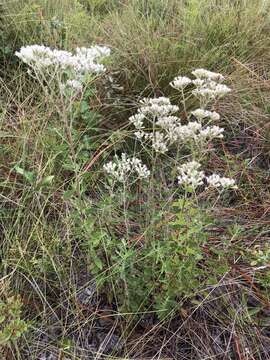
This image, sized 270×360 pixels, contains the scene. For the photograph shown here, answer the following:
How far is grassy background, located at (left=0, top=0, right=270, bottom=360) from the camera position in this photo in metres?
1.69

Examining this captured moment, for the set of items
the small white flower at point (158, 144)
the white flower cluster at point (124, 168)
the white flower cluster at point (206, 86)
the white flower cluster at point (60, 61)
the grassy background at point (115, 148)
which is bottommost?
the grassy background at point (115, 148)

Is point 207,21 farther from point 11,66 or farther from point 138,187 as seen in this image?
point 138,187

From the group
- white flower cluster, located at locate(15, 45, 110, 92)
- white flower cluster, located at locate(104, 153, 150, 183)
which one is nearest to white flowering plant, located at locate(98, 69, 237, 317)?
white flower cluster, located at locate(104, 153, 150, 183)

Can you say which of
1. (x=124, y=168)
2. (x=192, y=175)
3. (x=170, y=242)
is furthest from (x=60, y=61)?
(x=170, y=242)

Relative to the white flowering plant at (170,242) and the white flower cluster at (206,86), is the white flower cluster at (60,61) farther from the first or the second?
the white flower cluster at (206,86)

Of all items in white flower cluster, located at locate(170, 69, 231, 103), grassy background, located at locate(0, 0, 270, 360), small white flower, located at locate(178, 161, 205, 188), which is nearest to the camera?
small white flower, located at locate(178, 161, 205, 188)

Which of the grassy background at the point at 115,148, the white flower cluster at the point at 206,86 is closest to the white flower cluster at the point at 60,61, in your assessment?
the grassy background at the point at 115,148

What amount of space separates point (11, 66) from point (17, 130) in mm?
848

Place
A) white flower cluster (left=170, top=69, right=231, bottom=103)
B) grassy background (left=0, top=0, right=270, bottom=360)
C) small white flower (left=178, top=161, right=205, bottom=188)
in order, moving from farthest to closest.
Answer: white flower cluster (left=170, top=69, right=231, bottom=103) < grassy background (left=0, top=0, right=270, bottom=360) < small white flower (left=178, top=161, right=205, bottom=188)

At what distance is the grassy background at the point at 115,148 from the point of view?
1.69 metres

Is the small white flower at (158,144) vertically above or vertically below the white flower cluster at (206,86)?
below

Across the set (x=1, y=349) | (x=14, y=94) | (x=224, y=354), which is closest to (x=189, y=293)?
(x=224, y=354)

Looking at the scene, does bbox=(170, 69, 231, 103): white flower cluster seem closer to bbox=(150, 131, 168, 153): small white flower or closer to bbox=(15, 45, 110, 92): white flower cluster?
bbox=(150, 131, 168, 153): small white flower

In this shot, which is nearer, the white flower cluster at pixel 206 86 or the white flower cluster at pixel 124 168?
Result: the white flower cluster at pixel 124 168
